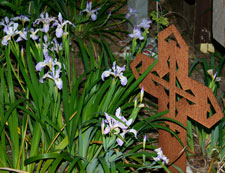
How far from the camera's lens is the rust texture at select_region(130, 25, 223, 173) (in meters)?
1.78

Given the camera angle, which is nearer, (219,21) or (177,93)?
(219,21)

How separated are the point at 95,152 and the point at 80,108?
312mm

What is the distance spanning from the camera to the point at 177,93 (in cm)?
189

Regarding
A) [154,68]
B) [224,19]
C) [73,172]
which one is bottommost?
[73,172]

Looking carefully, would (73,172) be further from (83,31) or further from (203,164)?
(83,31)

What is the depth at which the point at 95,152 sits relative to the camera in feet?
6.75

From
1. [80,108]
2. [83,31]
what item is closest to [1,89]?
[80,108]

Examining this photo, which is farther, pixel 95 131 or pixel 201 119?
pixel 95 131

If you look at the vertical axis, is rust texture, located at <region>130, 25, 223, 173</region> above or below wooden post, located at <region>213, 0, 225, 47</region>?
below

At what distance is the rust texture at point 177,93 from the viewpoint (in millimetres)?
1776

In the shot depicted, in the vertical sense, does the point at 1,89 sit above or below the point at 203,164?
above

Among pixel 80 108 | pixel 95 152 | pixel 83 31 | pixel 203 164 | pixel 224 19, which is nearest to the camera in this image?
pixel 224 19

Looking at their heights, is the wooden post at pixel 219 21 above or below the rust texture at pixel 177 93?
above

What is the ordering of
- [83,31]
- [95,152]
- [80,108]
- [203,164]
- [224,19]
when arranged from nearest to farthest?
[224,19] → [80,108] → [95,152] → [203,164] → [83,31]
